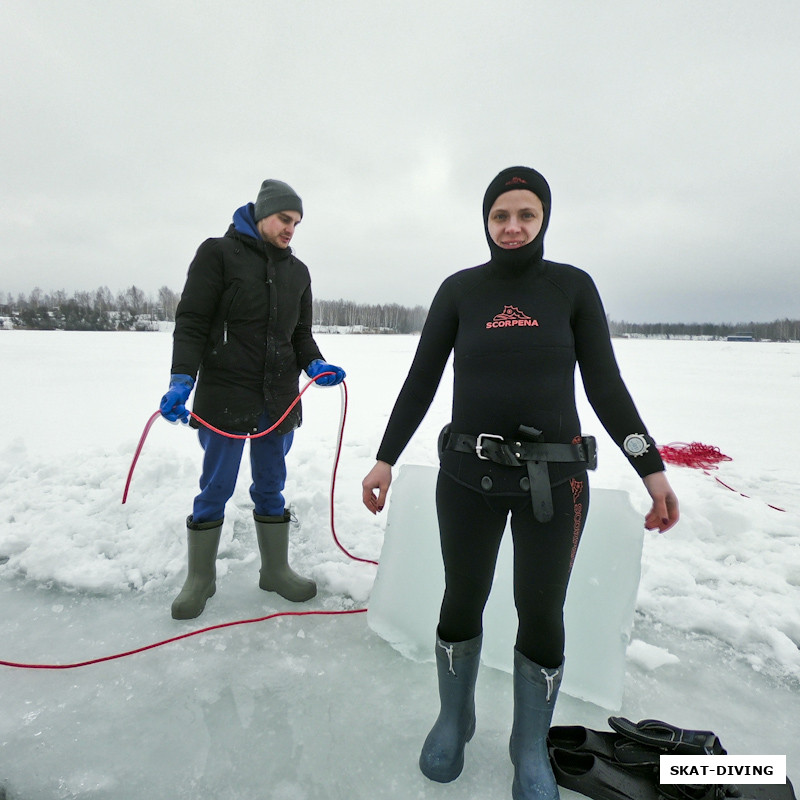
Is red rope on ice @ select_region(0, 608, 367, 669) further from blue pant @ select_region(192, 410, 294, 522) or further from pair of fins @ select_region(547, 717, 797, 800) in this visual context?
pair of fins @ select_region(547, 717, 797, 800)

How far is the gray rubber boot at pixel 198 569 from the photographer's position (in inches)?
88.7

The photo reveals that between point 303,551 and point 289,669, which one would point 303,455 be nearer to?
point 303,551

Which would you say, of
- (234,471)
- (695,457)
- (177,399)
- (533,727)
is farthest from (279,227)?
(695,457)

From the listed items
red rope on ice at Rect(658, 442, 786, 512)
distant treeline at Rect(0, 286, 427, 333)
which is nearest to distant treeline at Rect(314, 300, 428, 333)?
distant treeline at Rect(0, 286, 427, 333)

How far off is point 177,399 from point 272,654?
118 centimetres

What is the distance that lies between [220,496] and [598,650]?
179 cm

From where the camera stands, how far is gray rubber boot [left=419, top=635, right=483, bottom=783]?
1486 millimetres

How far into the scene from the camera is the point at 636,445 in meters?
1.38

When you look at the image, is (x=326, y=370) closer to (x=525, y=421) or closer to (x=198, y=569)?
(x=198, y=569)

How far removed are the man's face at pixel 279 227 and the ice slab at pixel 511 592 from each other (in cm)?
124

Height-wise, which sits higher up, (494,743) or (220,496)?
(220,496)

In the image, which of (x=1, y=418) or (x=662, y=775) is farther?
(x=1, y=418)

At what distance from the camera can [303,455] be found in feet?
14.7

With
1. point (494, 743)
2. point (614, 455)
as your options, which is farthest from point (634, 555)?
point (614, 455)
